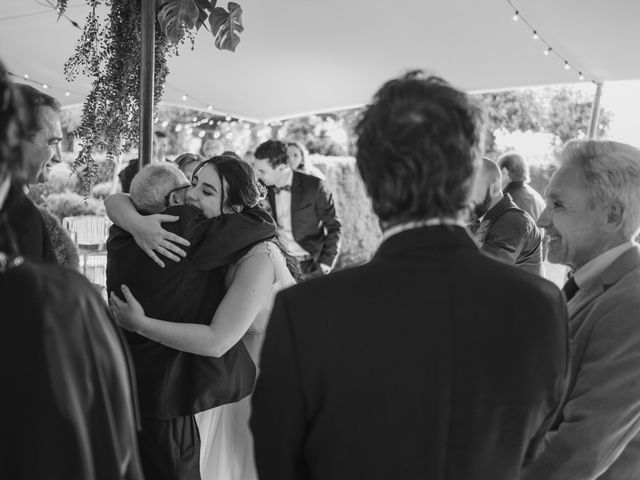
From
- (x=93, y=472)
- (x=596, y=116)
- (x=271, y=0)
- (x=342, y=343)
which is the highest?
(x=271, y=0)

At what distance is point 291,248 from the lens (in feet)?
19.1

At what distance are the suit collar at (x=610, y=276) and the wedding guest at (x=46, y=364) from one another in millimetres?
1151

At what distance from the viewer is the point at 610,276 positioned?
1.61 meters

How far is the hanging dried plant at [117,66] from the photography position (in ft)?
10.6

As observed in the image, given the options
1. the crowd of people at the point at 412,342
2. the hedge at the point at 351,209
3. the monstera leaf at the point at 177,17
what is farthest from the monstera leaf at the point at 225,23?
the hedge at the point at 351,209

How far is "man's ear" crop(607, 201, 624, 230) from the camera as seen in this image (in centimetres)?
164

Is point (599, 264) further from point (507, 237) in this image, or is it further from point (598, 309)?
point (507, 237)

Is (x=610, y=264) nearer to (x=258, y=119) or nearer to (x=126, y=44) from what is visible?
(x=126, y=44)

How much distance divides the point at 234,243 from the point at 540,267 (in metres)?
2.41

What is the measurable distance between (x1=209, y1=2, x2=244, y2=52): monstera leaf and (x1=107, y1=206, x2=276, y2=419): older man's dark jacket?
1.59 metres

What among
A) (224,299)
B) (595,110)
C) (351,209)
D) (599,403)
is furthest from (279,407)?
(351,209)

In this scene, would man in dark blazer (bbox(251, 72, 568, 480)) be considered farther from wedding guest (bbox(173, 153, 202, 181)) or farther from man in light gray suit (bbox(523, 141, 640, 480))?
wedding guest (bbox(173, 153, 202, 181))

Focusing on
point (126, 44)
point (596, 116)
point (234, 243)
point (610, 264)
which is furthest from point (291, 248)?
point (610, 264)

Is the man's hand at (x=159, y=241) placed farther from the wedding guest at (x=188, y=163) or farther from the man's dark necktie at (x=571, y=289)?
the wedding guest at (x=188, y=163)
